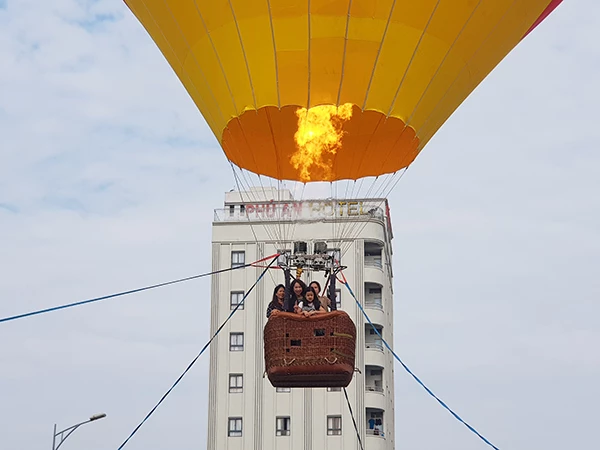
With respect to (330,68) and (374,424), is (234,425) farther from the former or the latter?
(330,68)

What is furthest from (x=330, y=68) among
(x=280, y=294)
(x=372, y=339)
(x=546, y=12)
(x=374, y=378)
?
(x=372, y=339)

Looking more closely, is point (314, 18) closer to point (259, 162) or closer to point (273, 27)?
point (273, 27)

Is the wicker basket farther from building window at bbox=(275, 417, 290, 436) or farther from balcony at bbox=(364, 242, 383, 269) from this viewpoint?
balcony at bbox=(364, 242, 383, 269)

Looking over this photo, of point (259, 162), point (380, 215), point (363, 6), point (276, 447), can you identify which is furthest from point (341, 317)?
point (380, 215)

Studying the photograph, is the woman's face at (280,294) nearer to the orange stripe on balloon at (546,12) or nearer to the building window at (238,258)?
the orange stripe on balloon at (546,12)

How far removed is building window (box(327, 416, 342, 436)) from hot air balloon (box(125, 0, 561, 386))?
2741 cm

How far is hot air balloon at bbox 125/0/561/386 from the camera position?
43.1 ft

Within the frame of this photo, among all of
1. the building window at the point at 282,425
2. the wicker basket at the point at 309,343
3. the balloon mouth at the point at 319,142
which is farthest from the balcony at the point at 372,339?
the wicker basket at the point at 309,343

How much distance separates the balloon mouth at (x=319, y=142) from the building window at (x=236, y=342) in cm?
2791

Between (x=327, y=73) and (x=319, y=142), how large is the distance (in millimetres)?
1085

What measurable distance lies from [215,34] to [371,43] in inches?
73.8

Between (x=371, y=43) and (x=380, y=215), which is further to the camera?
(x=380, y=215)

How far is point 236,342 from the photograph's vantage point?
4253cm

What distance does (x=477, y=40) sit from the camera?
1380 cm
